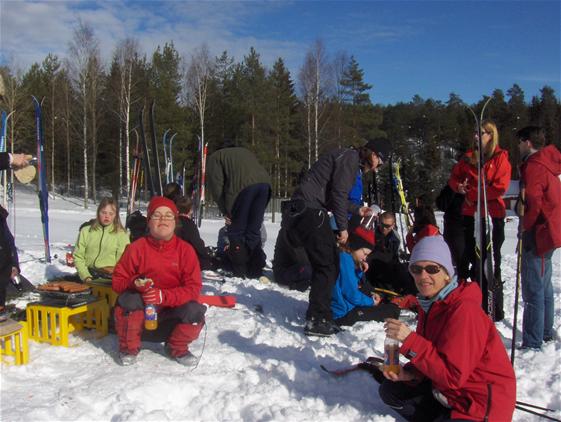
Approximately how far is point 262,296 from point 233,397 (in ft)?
8.12

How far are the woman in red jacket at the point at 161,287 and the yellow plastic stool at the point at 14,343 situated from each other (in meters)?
0.57

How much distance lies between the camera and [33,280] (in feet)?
18.5

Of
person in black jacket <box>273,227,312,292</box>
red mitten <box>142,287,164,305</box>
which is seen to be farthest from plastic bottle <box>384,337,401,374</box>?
person in black jacket <box>273,227,312,292</box>

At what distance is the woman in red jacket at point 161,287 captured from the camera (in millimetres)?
3201

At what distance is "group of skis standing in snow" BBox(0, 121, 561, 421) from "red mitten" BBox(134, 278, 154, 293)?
0.06ft

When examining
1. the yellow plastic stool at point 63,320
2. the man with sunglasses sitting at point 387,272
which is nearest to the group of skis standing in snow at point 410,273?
the man with sunglasses sitting at point 387,272

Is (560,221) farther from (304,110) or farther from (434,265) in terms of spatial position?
(304,110)

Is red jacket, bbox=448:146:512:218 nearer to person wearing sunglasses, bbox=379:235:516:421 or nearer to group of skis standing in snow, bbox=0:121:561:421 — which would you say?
group of skis standing in snow, bbox=0:121:561:421

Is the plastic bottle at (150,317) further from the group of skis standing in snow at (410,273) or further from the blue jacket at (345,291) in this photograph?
the blue jacket at (345,291)

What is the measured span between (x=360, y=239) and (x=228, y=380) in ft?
6.53

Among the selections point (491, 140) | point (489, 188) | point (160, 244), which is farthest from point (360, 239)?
point (160, 244)

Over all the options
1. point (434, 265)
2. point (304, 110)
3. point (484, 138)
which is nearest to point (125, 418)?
point (434, 265)

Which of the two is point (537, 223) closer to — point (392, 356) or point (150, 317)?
point (392, 356)

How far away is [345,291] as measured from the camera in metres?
4.30
